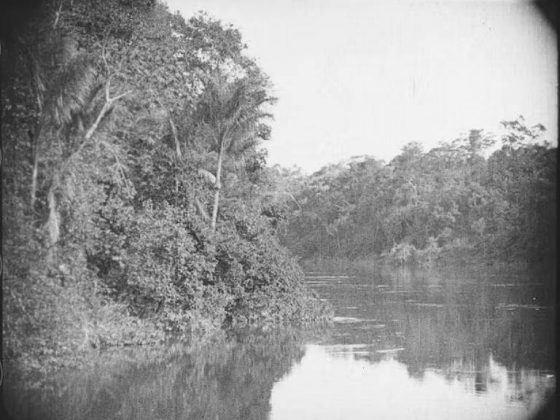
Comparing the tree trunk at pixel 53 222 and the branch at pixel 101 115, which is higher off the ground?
the branch at pixel 101 115

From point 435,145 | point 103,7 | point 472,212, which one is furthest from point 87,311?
point 435,145

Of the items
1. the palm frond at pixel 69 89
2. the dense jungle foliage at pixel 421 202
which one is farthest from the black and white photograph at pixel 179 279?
the dense jungle foliage at pixel 421 202

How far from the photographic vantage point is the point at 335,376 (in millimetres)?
10844

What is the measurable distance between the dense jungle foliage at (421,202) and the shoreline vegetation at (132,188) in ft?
64.5

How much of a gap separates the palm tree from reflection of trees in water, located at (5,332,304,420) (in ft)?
13.7

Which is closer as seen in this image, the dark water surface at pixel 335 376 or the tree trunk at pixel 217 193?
the dark water surface at pixel 335 376

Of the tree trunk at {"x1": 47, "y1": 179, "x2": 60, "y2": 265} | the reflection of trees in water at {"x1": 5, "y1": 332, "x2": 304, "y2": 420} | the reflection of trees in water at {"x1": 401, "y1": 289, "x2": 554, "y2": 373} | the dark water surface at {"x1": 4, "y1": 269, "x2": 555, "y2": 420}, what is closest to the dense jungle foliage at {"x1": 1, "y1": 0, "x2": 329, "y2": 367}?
the tree trunk at {"x1": 47, "y1": 179, "x2": 60, "y2": 265}

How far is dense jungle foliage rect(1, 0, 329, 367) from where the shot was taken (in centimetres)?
891

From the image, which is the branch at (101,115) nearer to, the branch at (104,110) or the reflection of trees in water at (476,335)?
the branch at (104,110)

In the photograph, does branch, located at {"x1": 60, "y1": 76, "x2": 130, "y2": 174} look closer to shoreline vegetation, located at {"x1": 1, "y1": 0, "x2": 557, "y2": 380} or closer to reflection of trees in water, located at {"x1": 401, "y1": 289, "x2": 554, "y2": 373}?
shoreline vegetation, located at {"x1": 1, "y1": 0, "x2": 557, "y2": 380}

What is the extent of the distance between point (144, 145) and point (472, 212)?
98.2 ft

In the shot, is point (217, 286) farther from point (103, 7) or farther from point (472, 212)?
point (472, 212)

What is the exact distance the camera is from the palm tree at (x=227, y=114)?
621 inches

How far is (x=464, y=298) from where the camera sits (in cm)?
2098
